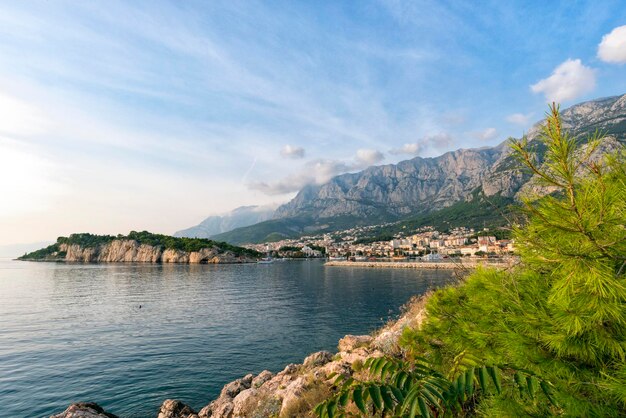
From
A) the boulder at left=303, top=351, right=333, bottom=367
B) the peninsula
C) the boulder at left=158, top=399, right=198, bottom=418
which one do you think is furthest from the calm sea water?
the peninsula

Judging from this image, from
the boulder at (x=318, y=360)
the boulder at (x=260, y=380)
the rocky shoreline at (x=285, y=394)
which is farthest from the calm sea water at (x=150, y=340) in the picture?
the boulder at (x=318, y=360)

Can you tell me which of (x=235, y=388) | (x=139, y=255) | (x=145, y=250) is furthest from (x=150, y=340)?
(x=139, y=255)

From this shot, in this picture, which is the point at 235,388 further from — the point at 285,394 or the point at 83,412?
the point at 285,394

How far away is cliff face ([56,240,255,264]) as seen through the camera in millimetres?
138500

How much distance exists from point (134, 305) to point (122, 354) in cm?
1994

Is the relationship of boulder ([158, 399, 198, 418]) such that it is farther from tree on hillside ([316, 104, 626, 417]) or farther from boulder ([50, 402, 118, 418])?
tree on hillside ([316, 104, 626, 417])

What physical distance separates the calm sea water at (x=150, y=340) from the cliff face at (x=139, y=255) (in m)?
89.0

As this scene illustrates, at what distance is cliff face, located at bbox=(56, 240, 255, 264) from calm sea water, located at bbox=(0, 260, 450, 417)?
89.0 metres

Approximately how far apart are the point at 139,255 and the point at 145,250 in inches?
196

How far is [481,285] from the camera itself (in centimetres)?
509

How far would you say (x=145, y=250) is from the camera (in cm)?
14688

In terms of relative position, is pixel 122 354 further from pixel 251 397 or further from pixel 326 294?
pixel 326 294

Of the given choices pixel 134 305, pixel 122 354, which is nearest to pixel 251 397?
pixel 122 354

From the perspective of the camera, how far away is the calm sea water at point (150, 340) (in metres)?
16.3
